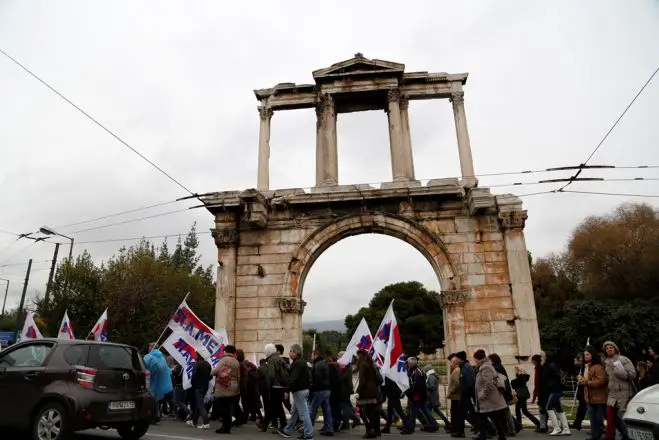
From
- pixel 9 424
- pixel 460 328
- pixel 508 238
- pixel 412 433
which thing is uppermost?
pixel 508 238

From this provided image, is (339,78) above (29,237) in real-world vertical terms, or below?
above

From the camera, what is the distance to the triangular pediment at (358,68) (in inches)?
669

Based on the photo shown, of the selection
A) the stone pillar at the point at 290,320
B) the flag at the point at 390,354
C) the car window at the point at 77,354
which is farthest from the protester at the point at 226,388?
the stone pillar at the point at 290,320

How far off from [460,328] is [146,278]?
2363 centimetres

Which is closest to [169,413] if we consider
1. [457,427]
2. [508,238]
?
[457,427]

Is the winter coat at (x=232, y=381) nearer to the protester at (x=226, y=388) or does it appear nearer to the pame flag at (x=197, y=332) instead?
the protester at (x=226, y=388)

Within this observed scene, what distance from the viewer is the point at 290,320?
1497cm

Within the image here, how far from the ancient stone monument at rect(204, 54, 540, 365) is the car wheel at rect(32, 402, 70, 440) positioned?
8.56 meters

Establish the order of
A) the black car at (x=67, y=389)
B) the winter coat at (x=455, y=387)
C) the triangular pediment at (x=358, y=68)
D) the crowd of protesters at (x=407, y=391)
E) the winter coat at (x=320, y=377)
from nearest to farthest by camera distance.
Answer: the black car at (x=67, y=389) < the crowd of protesters at (x=407, y=391) < the winter coat at (x=320, y=377) < the winter coat at (x=455, y=387) < the triangular pediment at (x=358, y=68)

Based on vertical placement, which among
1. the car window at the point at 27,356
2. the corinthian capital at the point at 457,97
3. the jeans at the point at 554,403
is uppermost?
the corinthian capital at the point at 457,97

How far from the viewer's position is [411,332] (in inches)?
1967

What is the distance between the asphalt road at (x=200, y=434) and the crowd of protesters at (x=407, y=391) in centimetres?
24

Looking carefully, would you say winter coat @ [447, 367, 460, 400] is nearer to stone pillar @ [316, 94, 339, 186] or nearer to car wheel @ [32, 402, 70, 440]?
car wheel @ [32, 402, 70, 440]

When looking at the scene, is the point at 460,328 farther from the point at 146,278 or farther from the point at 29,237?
the point at 146,278
